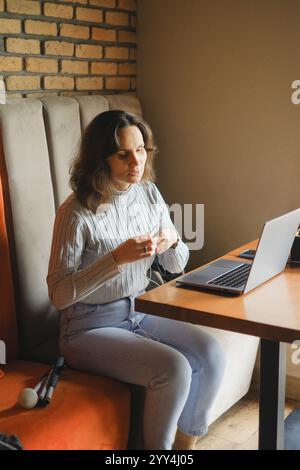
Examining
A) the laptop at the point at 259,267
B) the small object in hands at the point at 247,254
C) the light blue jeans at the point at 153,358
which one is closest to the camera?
the laptop at the point at 259,267

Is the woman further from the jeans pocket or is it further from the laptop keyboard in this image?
the laptop keyboard

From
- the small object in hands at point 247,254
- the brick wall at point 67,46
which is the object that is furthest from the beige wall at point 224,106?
the small object in hands at point 247,254

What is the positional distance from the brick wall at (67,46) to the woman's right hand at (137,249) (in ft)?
3.04

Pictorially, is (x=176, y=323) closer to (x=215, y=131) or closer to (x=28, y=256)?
(x=28, y=256)

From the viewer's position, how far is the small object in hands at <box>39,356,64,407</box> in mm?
1826

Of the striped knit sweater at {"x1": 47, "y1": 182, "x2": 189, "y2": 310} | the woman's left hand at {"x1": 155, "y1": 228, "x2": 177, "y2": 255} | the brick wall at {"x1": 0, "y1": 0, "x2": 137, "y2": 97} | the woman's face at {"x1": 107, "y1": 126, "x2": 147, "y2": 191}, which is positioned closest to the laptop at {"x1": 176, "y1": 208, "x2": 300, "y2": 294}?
the woman's left hand at {"x1": 155, "y1": 228, "x2": 177, "y2": 255}

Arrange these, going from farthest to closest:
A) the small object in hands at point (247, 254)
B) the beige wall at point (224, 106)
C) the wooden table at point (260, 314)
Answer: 1. the beige wall at point (224, 106)
2. the small object in hands at point (247, 254)
3. the wooden table at point (260, 314)

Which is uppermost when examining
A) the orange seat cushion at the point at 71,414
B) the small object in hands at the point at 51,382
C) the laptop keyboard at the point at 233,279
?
the laptop keyboard at the point at 233,279

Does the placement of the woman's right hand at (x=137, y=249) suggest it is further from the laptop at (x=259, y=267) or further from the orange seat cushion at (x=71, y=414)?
the orange seat cushion at (x=71, y=414)

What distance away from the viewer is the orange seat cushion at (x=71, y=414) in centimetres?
171

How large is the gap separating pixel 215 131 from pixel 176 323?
1071 mm

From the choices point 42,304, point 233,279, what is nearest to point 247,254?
point 233,279

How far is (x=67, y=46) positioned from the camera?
267 centimetres

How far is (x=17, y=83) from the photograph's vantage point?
245 cm
